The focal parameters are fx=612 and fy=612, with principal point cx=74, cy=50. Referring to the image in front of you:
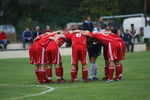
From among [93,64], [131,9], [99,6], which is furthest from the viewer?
[131,9]

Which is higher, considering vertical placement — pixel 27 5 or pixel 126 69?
pixel 27 5

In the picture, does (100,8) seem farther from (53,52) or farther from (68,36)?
(53,52)

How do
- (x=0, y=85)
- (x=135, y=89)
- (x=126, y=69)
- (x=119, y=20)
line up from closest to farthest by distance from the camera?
1. (x=135, y=89)
2. (x=0, y=85)
3. (x=126, y=69)
4. (x=119, y=20)

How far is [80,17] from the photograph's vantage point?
66312 millimetres

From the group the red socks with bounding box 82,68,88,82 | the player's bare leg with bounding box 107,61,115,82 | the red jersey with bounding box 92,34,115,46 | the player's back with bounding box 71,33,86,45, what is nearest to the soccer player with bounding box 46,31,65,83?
the player's back with bounding box 71,33,86,45

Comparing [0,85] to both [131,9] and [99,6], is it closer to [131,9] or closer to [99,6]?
[99,6]

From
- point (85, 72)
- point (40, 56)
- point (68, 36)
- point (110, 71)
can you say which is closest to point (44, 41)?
point (40, 56)

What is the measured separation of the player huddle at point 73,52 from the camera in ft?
67.9

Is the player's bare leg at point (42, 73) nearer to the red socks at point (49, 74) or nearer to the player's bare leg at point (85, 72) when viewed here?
the red socks at point (49, 74)

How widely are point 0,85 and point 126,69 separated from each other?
7.66m

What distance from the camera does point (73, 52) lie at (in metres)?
20.7

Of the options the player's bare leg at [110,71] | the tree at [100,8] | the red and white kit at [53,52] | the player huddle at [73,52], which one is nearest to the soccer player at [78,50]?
the player huddle at [73,52]

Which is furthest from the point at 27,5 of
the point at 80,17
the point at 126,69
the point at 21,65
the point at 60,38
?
the point at 60,38

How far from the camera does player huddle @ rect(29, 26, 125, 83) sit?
20.7 m
